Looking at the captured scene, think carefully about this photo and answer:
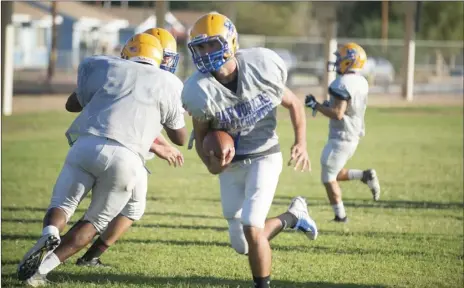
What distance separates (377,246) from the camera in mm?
9242

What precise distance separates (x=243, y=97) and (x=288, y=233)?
12.7 ft

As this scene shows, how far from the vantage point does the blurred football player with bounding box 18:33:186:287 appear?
673 centimetres

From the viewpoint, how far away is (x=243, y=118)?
262 inches

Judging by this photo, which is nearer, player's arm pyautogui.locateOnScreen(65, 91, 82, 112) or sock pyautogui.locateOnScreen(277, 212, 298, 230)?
player's arm pyautogui.locateOnScreen(65, 91, 82, 112)

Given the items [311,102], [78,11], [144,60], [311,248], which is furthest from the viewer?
[78,11]

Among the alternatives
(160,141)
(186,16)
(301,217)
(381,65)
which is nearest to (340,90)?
(301,217)

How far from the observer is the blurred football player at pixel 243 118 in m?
6.50

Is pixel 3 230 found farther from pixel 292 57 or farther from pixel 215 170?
pixel 292 57

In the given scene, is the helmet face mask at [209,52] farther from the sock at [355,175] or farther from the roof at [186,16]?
the roof at [186,16]

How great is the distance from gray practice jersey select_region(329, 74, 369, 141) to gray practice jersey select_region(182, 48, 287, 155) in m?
3.92

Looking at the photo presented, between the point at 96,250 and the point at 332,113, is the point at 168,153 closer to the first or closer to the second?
the point at 96,250

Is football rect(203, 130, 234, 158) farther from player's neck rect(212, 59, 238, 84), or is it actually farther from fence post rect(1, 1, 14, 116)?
fence post rect(1, 1, 14, 116)

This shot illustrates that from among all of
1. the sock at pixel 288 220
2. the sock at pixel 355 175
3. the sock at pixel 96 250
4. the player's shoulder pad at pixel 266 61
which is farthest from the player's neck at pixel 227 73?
the sock at pixel 355 175

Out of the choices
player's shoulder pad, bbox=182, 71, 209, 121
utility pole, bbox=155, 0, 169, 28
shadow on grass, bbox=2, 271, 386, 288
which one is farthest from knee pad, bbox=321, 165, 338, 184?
utility pole, bbox=155, 0, 169, 28
